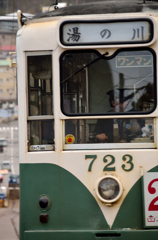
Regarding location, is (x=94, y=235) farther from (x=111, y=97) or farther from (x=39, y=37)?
(x=39, y=37)

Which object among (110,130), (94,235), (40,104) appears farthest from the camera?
(40,104)

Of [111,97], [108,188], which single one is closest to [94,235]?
[108,188]

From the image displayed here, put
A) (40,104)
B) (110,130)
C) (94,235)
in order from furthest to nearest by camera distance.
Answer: (40,104), (110,130), (94,235)

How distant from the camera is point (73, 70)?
349 centimetres

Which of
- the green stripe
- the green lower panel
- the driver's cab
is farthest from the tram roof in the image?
the green lower panel

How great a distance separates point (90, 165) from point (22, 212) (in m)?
0.78

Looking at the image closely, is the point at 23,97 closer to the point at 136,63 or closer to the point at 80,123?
the point at 80,123

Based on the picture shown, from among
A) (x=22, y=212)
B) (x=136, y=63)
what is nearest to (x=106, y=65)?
(x=136, y=63)

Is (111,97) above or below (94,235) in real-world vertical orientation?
above

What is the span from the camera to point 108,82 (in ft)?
11.5

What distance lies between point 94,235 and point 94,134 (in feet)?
2.99

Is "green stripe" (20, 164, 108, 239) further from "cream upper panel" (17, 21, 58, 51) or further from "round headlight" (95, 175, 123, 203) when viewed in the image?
"cream upper panel" (17, 21, 58, 51)

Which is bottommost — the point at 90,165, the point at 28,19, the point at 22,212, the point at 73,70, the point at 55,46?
the point at 22,212

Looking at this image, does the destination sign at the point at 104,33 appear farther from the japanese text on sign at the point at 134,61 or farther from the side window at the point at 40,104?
the side window at the point at 40,104
